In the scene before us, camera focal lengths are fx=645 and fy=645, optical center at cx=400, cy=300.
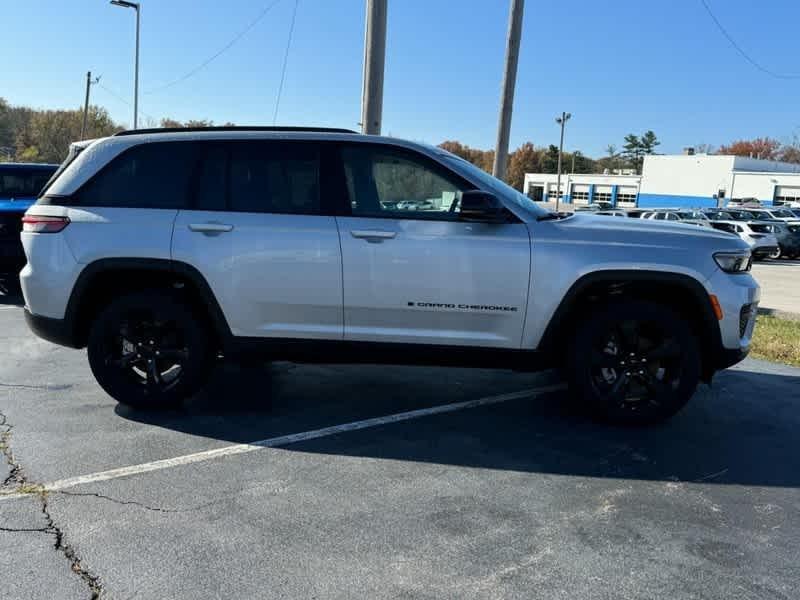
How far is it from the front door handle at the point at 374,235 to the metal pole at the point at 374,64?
4.65 metres

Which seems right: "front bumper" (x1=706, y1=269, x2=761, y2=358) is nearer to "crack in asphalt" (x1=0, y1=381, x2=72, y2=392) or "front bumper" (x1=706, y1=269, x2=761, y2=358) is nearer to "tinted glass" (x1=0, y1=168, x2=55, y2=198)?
"crack in asphalt" (x1=0, y1=381, x2=72, y2=392)

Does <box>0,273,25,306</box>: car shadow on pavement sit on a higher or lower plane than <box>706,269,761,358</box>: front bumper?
lower

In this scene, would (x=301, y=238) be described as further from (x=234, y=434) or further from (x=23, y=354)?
(x=23, y=354)

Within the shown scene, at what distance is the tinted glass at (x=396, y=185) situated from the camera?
4.37 meters

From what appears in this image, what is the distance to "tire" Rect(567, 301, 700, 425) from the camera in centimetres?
437

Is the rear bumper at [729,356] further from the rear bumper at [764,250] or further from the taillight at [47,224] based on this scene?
the rear bumper at [764,250]

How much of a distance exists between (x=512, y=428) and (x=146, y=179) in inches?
122

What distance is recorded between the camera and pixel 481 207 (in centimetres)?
413

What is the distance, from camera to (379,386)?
5461 mm

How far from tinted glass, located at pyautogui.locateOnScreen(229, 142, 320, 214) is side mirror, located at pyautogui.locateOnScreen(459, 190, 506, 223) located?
1015mm

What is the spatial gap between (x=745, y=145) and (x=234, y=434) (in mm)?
135536

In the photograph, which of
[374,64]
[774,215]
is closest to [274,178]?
[374,64]

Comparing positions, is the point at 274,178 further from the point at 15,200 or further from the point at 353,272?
the point at 15,200

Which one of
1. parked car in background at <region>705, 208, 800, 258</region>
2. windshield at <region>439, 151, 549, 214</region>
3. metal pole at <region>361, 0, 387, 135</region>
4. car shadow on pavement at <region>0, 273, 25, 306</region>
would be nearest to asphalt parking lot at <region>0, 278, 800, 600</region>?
windshield at <region>439, 151, 549, 214</region>
